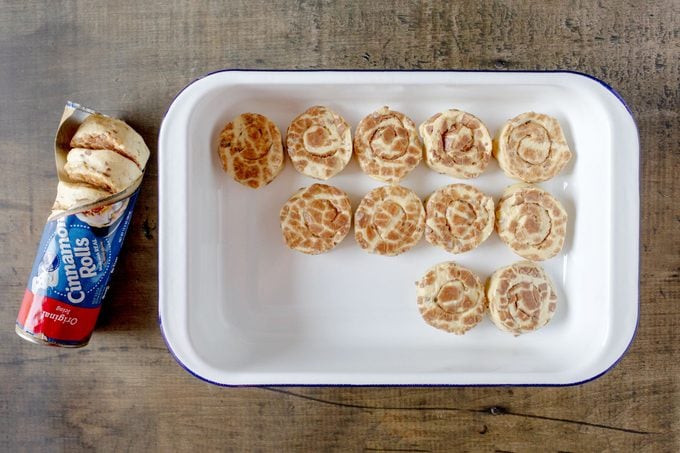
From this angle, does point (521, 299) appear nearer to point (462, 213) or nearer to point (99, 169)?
point (462, 213)

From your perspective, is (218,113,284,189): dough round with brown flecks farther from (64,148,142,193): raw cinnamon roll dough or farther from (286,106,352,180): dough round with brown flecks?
(64,148,142,193): raw cinnamon roll dough

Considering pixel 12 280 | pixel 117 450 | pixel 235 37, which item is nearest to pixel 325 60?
pixel 235 37

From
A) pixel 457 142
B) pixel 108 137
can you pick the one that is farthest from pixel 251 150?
pixel 457 142

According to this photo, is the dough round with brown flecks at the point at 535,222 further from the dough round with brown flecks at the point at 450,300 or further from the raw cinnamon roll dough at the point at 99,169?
the raw cinnamon roll dough at the point at 99,169

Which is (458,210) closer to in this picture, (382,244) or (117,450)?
→ (382,244)

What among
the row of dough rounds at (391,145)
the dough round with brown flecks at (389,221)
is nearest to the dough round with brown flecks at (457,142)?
the row of dough rounds at (391,145)

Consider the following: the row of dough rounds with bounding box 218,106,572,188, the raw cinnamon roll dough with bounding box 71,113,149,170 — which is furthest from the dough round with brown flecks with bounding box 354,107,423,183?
the raw cinnamon roll dough with bounding box 71,113,149,170
